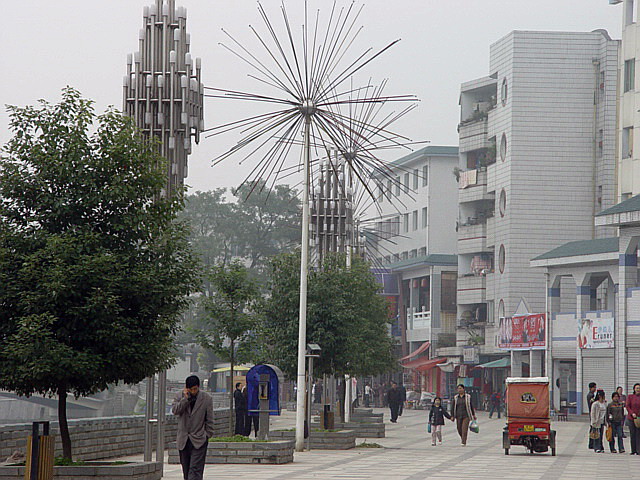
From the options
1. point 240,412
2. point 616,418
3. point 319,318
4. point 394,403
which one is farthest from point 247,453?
point 394,403

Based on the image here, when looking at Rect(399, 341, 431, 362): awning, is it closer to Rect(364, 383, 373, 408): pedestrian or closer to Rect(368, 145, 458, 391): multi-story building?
Rect(368, 145, 458, 391): multi-story building

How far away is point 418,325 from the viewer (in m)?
90.2

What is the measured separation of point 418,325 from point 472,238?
15.4 meters

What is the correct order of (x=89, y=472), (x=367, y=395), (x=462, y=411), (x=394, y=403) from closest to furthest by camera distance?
(x=89, y=472) < (x=462, y=411) < (x=394, y=403) < (x=367, y=395)

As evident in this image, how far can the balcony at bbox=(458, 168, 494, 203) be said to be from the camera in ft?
245

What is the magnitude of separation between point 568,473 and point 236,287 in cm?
933

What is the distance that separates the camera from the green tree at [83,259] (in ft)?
54.2

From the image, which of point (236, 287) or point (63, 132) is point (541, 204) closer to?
point (236, 287)

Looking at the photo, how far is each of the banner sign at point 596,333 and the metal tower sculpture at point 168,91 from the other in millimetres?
33862

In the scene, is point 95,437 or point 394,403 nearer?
point 95,437

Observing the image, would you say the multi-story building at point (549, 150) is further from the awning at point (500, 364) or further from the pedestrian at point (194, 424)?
the pedestrian at point (194, 424)

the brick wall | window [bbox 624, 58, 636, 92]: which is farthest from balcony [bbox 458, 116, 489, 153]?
the brick wall

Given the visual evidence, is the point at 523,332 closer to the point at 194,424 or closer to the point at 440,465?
the point at 440,465

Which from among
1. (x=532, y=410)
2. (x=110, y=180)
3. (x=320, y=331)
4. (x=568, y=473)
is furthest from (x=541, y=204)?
(x=110, y=180)
